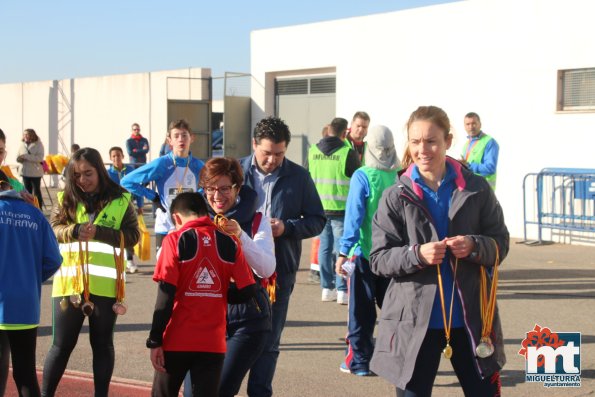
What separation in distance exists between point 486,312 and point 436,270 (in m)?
0.31

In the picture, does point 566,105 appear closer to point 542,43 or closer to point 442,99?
point 542,43

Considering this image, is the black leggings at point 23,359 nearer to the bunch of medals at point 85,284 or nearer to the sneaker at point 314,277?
the bunch of medals at point 85,284

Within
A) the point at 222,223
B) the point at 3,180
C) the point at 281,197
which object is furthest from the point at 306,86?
the point at 222,223

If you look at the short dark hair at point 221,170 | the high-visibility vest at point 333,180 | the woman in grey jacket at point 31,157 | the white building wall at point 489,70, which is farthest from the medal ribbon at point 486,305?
the woman in grey jacket at point 31,157

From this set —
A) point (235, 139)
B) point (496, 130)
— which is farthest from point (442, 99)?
point (235, 139)

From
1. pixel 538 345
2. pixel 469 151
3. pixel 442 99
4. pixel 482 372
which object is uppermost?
pixel 442 99

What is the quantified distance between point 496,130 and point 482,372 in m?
12.6

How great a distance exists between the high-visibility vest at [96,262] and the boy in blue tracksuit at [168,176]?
201cm

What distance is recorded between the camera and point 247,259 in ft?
16.0

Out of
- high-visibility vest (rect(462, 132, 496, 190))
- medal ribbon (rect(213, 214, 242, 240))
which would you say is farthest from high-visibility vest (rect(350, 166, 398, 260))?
high-visibility vest (rect(462, 132, 496, 190))

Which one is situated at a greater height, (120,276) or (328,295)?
(120,276)

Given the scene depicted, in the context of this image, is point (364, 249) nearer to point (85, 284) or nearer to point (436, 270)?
point (85, 284)

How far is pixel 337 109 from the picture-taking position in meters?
19.9

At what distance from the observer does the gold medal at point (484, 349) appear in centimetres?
419
